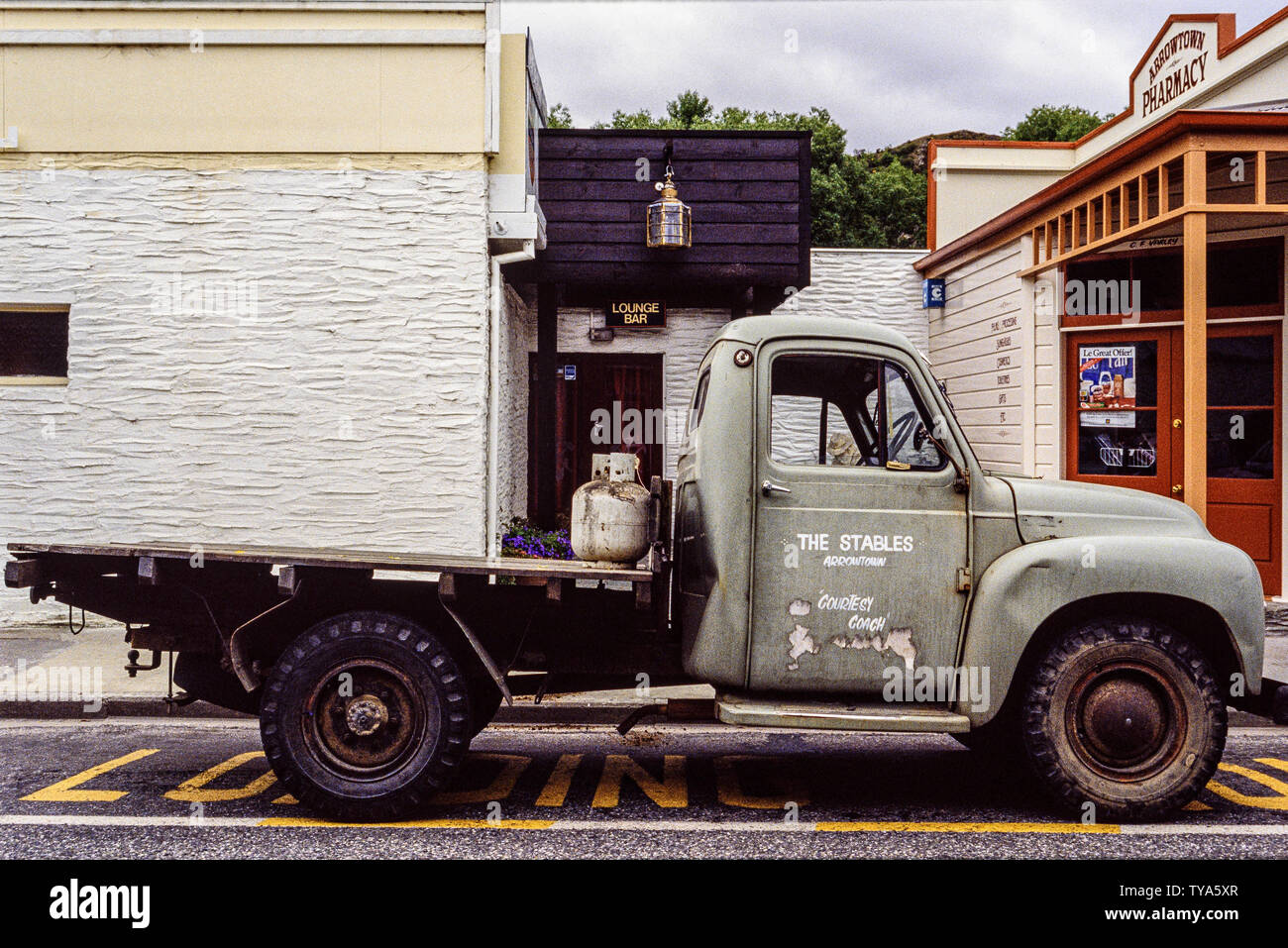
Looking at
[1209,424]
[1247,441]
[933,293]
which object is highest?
[933,293]

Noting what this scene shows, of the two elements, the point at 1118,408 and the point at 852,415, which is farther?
the point at 1118,408

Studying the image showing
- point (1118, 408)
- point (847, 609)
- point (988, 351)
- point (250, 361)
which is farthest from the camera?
point (988, 351)

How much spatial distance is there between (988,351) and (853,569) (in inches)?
320

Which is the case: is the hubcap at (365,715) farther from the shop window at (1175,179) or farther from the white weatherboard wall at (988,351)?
the white weatherboard wall at (988,351)

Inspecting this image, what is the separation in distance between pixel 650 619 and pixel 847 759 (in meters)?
1.80

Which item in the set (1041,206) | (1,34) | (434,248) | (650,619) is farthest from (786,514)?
(1,34)

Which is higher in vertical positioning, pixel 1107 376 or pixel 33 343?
pixel 33 343

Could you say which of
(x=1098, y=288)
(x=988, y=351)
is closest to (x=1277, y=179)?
(x=1098, y=288)

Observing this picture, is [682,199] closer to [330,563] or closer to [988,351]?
[988,351]

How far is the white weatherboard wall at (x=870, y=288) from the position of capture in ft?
43.6

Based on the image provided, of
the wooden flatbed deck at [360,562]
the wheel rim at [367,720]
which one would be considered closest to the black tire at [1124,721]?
the wooden flatbed deck at [360,562]

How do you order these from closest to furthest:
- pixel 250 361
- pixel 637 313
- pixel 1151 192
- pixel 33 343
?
pixel 250 361 < pixel 33 343 < pixel 1151 192 < pixel 637 313

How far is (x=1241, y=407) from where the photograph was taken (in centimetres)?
997
